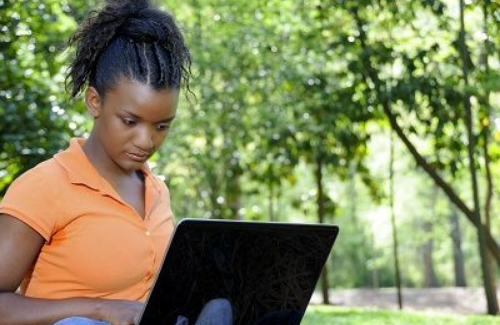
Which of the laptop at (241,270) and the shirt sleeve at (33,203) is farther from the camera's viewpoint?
the shirt sleeve at (33,203)

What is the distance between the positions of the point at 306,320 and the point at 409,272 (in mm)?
31884

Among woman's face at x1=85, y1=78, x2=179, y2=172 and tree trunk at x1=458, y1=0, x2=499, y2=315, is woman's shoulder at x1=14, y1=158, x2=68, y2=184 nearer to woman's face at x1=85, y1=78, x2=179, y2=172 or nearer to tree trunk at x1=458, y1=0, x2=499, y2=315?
woman's face at x1=85, y1=78, x2=179, y2=172

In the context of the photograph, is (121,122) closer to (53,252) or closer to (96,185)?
(96,185)

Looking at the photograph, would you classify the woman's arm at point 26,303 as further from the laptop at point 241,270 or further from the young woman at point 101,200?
the laptop at point 241,270

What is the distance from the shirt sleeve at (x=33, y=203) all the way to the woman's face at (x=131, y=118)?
0.72ft

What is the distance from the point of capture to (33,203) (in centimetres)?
232

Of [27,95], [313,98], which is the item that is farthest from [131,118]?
[313,98]

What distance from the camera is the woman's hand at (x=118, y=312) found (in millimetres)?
2262

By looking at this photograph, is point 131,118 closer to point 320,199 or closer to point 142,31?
point 142,31

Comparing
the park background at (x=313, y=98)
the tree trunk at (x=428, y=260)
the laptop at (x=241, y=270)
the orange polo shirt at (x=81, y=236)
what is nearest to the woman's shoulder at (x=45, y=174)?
the orange polo shirt at (x=81, y=236)

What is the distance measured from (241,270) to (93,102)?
63cm

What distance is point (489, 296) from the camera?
10.1 m

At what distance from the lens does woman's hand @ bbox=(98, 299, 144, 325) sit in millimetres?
2262

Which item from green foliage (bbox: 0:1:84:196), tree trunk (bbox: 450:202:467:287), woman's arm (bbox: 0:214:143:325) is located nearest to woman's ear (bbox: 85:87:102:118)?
woman's arm (bbox: 0:214:143:325)
